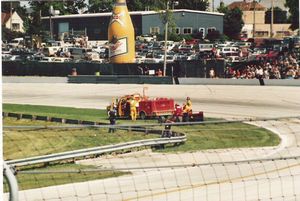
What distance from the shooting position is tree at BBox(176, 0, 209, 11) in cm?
7025

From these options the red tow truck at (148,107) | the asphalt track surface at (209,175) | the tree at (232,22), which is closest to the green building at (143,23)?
the tree at (232,22)

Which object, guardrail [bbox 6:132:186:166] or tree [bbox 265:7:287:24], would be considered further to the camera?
tree [bbox 265:7:287:24]

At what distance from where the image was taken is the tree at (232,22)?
76.2 meters

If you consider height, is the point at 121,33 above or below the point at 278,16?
below

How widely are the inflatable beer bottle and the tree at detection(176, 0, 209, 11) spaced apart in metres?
24.2

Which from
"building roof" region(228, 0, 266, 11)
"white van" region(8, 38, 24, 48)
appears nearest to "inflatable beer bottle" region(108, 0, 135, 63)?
"white van" region(8, 38, 24, 48)

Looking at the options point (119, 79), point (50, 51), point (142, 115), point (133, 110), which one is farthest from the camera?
point (50, 51)

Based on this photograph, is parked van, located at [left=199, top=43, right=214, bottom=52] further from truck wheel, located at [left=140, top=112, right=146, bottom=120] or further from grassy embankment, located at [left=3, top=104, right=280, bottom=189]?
grassy embankment, located at [left=3, top=104, right=280, bottom=189]

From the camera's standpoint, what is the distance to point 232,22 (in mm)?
77562

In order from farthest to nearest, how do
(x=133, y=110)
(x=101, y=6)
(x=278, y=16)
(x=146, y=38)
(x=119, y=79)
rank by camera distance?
(x=278, y=16) → (x=146, y=38) → (x=101, y=6) → (x=119, y=79) → (x=133, y=110)

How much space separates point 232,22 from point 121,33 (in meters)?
34.8

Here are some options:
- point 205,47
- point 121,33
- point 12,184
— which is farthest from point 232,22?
point 12,184

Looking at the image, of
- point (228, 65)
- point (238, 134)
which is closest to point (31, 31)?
point (228, 65)

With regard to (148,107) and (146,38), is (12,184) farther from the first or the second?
(146,38)
